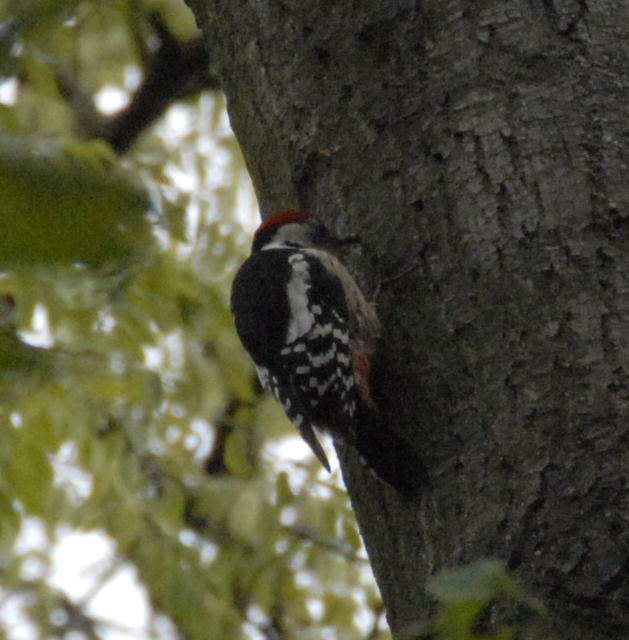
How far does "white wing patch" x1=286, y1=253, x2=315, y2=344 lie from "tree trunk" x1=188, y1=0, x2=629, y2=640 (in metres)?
0.53

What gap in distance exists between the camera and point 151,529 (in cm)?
453

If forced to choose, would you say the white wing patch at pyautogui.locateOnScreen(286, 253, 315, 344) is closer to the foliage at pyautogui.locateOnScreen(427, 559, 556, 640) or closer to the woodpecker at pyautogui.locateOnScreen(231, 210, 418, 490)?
the woodpecker at pyautogui.locateOnScreen(231, 210, 418, 490)

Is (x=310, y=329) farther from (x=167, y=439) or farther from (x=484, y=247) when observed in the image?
(x=167, y=439)

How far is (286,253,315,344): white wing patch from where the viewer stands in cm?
307

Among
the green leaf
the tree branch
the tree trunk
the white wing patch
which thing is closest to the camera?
the green leaf

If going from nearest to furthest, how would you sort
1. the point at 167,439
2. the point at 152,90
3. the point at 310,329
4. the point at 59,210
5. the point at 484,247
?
the point at 59,210 < the point at 484,247 < the point at 310,329 < the point at 167,439 < the point at 152,90

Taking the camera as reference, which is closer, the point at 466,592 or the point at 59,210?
the point at 59,210

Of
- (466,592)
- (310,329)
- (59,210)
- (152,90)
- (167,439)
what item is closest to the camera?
(59,210)

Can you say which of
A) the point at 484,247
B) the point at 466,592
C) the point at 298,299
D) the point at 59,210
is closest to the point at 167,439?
the point at 298,299

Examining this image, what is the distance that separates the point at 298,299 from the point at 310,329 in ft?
0.45

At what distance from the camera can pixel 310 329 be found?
3059 millimetres

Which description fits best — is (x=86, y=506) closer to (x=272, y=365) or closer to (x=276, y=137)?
(x=272, y=365)

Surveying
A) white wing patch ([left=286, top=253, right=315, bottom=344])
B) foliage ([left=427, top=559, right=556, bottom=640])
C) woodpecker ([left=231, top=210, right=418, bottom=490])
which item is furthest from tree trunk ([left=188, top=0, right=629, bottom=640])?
foliage ([left=427, top=559, right=556, bottom=640])

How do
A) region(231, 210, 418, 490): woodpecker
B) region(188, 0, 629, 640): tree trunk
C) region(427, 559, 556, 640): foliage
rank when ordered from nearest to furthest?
region(427, 559, 556, 640): foliage < region(188, 0, 629, 640): tree trunk < region(231, 210, 418, 490): woodpecker
